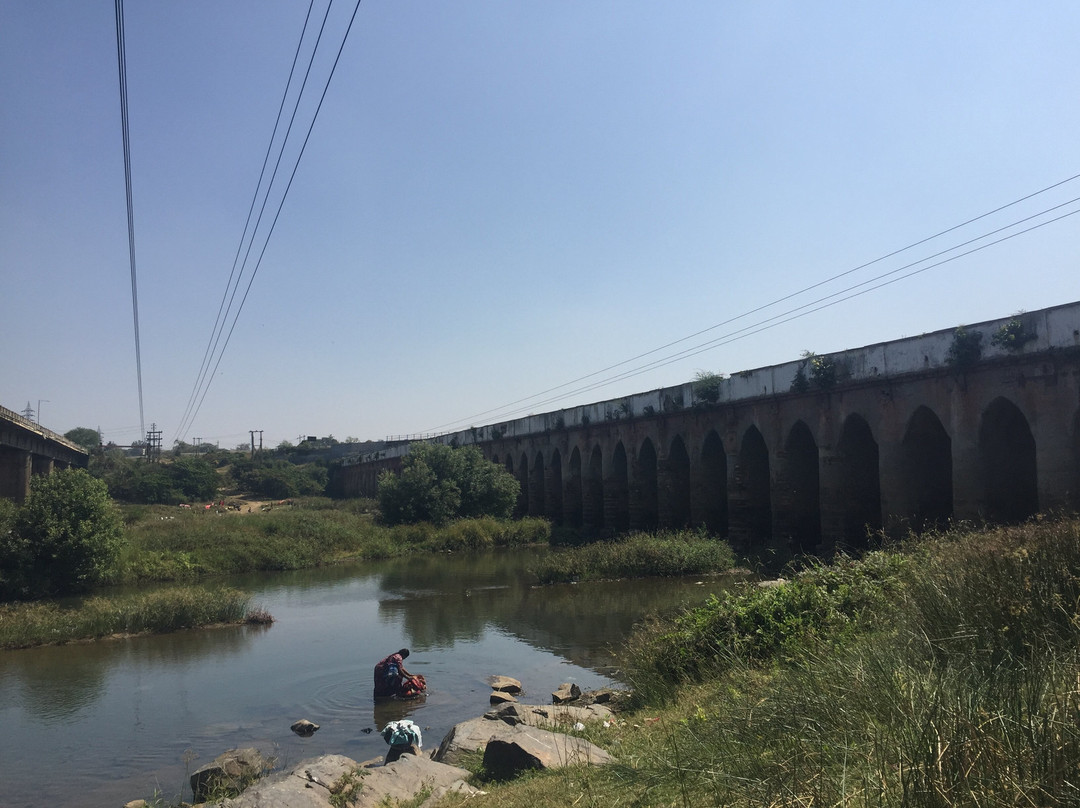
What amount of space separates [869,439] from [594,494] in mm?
16584

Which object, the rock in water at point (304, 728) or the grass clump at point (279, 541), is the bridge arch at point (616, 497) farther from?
the rock in water at point (304, 728)

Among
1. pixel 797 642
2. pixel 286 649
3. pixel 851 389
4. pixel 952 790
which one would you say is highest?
pixel 851 389

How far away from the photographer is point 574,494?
1508 inches

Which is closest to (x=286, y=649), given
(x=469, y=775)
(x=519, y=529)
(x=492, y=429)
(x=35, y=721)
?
(x=35, y=721)

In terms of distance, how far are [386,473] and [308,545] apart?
Answer: 8409 millimetres

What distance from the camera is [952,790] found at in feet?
9.45

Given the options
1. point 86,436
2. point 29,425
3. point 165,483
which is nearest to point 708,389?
point 29,425

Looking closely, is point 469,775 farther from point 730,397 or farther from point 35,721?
point 730,397

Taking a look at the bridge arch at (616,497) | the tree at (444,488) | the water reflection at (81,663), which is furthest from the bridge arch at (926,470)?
the tree at (444,488)

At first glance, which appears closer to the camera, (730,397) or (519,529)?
(730,397)

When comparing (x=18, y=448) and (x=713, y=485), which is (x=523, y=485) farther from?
(x=18, y=448)

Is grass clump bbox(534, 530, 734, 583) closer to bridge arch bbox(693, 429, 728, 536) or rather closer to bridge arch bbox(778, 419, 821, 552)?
bridge arch bbox(778, 419, 821, 552)

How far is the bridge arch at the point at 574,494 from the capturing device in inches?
1495

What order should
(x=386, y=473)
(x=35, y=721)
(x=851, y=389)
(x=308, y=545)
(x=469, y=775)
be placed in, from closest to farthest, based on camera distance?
(x=469, y=775)
(x=35, y=721)
(x=851, y=389)
(x=308, y=545)
(x=386, y=473)
